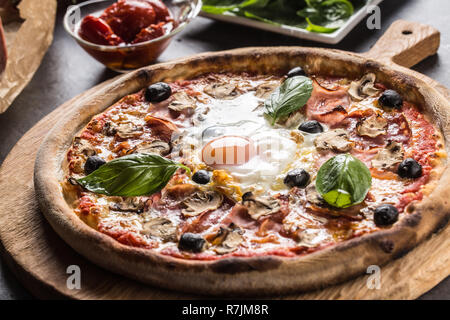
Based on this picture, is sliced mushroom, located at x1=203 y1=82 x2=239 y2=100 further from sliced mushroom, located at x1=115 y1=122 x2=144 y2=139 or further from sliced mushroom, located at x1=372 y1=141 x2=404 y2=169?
sliced mushroom, located at x1=372 y1=141 x2=404 y2=169

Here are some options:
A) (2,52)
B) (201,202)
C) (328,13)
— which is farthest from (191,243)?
(328,13)

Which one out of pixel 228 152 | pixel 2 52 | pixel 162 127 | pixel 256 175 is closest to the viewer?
pixel 256 175

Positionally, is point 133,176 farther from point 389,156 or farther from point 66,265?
point 389,156

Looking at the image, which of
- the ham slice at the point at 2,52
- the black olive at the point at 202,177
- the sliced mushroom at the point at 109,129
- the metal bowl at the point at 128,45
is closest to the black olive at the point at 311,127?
the black olive at the point at 202,177

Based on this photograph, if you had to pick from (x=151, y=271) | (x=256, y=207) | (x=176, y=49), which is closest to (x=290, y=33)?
(x=176, y=49)

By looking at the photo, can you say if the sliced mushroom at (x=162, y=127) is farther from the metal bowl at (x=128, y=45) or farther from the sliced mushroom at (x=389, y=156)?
the sliced mushroom at (x=389, y=156)

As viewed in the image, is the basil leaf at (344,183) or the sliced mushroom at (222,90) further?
the sliced mushroom at (222,90)

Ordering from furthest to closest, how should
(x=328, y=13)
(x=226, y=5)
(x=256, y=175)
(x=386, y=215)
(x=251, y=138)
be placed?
(x=226, y=5) → (x=328, y=13) → (x=251, y=138) → (x=256, y=175) → (x=386, y=215)
